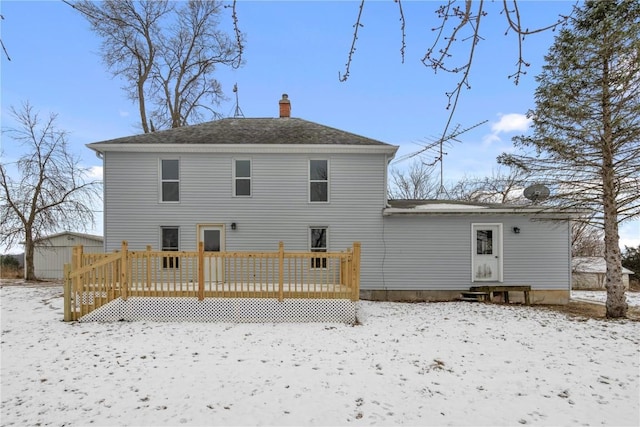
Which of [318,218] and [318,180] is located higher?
[318,180]

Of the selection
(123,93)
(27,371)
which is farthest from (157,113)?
(27,371)

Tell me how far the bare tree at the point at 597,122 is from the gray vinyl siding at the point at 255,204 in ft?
15.5

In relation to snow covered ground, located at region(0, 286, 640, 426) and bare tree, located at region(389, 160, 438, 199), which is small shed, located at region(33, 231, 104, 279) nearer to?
snow covered ground, located at region(0, 286, 640, 426)

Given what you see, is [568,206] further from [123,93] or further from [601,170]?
[123,93]

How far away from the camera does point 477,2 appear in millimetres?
2102

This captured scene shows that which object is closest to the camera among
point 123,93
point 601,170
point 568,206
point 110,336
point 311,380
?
point 311,380

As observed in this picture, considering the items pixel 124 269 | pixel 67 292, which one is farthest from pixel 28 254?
pixel 124 269

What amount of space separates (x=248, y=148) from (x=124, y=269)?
5.16 m

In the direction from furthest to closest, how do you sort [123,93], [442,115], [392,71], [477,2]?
[123,93] → [392,71] → [442,115] → [477,2]

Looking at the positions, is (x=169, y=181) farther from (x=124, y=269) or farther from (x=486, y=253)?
(x=486, y=253)

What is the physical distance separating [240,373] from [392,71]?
4376mm

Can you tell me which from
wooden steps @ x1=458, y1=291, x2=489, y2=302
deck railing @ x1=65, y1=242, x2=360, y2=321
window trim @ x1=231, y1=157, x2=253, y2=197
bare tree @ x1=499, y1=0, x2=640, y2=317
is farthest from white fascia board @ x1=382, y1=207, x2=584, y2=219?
window trim @ x1=231, y1=157, x2=253, y2=197

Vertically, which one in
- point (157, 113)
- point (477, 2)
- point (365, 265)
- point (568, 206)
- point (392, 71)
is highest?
point (157, 113)

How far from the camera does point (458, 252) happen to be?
11195 millimetres
